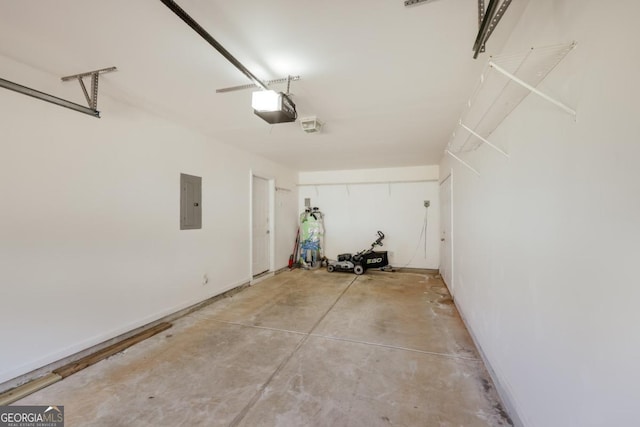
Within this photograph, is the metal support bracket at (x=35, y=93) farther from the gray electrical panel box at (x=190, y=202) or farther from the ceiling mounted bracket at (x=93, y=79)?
the gray electrical panel box at (x=190, y=202)

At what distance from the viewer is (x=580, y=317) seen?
1006 millimetres

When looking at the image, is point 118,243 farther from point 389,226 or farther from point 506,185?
point 389,226

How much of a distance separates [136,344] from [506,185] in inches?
141

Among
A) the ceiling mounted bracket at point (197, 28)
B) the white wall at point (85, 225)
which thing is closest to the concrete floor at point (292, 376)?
the white wall at point (85, 225)

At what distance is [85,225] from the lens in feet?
7.76

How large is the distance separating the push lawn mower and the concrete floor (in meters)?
2.25

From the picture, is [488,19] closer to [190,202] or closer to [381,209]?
[190,202]

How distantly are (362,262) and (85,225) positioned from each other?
186 inches

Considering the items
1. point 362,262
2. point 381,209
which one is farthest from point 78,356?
point 381,209

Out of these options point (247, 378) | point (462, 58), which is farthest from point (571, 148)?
point (247, 378)

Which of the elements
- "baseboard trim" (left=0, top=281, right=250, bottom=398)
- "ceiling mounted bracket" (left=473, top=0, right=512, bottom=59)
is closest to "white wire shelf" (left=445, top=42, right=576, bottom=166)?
"ceiling mounted bracket" (left=473, top=0, right=512, bottom=59)

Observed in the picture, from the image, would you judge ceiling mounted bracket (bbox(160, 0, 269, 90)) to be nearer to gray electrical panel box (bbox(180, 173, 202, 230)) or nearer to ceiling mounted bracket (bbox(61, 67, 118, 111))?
ceiling mounted bracket (bbox(61, 67, 118, 111))

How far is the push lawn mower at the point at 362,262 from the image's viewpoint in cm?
577

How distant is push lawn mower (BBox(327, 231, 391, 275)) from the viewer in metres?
5.77
